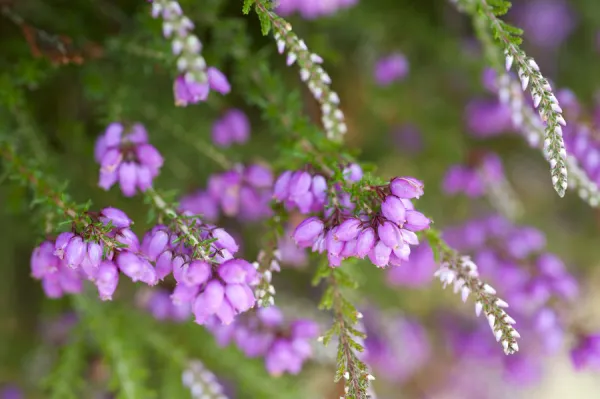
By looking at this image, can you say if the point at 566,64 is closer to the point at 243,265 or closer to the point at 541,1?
the point at 541,1

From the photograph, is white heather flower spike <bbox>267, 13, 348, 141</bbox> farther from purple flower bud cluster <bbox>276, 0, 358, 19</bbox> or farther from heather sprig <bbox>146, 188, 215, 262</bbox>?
purple flower bud cluster <bbox>276, 0, 358, 19</bbox>

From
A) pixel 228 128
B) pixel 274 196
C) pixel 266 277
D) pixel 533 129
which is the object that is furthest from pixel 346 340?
pixel 228 128

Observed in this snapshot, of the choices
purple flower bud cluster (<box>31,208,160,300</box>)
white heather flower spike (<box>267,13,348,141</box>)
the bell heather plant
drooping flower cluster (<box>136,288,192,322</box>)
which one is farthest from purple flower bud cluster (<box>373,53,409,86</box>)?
purple flower bud cluster (<box>31,208,160,300</box>)

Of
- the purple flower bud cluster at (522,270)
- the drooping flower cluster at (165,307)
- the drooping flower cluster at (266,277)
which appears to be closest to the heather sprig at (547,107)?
the drooping flower cluster at (266,277)

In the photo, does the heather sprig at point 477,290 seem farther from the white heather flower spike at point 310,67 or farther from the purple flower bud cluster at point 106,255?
the purple flower bud cluster at point 106,255

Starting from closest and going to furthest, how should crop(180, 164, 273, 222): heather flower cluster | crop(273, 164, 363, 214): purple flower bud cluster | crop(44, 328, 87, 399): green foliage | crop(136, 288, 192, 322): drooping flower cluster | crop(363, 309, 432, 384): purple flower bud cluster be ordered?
crop(273, 164, 363, 214): purple flower bud cluster < crop(180, 164, 273, 222): heather flower cluster < crop(44, 328, 87, 399): green foliage < crop(136, 288, 192, 322): drooping flower cluster < crop(363, 309, 432, 384): purple flower bud cluster
